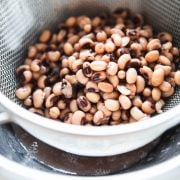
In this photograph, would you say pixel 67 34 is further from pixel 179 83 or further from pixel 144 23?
pixel 179 83

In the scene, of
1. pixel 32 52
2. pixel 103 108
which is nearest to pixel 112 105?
pixel 103 108

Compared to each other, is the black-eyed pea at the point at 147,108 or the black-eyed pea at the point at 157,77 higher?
the black-eyed pea at the point at 157,77

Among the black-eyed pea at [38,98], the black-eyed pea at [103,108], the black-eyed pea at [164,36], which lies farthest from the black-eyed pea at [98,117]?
the black-eyed pea at [164,36]

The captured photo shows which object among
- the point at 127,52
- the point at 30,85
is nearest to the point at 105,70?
the point at 127,52

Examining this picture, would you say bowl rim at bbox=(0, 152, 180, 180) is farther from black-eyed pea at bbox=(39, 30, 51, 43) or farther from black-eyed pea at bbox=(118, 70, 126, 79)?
black-eyed pea at bbox=(39, 30, 51, 43)

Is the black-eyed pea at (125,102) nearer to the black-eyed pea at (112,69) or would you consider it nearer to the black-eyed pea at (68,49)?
the black-eyed pea at (112,69)
